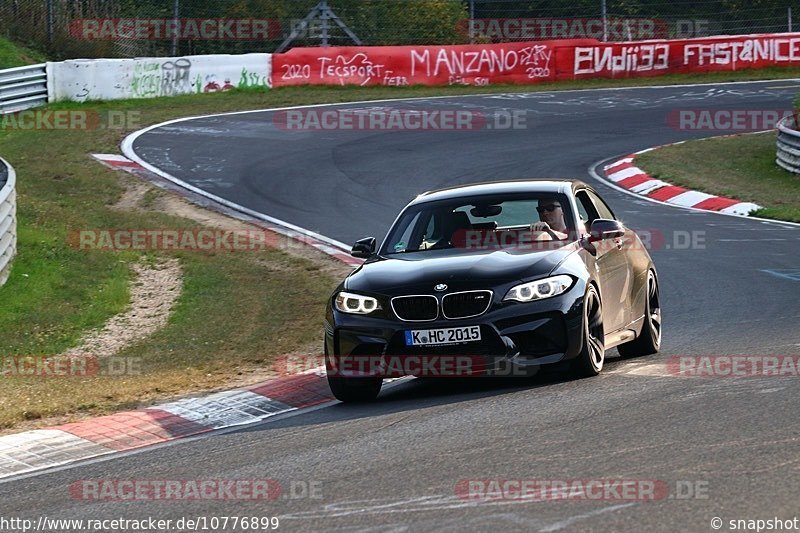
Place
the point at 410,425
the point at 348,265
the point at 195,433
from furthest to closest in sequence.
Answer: the point at 348,265, the point at 195,433, the point at 410,425

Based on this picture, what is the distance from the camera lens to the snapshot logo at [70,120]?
1086 inches

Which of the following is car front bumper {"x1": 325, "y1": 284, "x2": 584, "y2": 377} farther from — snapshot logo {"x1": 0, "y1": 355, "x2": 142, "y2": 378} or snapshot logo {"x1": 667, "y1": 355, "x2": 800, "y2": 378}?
snapshot logo {"x1": 0, "y1": 355, "x2": 142, "y2": 378}

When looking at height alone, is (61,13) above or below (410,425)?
above

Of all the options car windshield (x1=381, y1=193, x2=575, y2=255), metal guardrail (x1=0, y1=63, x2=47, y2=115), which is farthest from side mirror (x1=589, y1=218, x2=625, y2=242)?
metal guardrail (x1=0, y1=63, x2=47, y2=115)

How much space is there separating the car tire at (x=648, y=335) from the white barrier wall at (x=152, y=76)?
22397mm

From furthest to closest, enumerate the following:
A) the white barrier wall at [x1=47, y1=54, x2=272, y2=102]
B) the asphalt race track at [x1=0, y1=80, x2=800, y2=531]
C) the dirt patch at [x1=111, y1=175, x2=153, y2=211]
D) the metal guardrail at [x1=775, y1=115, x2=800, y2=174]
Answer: the white barrier wall at [x1=47, y1=54, x2=272, y2=102] < the metal guardrail at [x1=775, y1=115, x2=800, y2=174] < the dirt patch at [x1=111, y1=175, x2=153, y2=211] < the asphalt race track at [x1=0, y1=80, x2=800, y2=531]

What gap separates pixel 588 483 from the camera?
6027mm

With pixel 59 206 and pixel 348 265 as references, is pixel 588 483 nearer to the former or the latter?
pixel 348 265

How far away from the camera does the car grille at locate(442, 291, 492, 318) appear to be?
862 centimetres

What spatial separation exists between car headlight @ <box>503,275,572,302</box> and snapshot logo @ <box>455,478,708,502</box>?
255 centimetres

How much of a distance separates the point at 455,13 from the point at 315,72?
4.74m

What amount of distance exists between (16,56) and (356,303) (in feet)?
90.4

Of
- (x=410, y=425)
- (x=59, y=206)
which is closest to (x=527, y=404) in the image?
(x=410, y=425)

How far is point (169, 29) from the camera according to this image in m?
34.2
